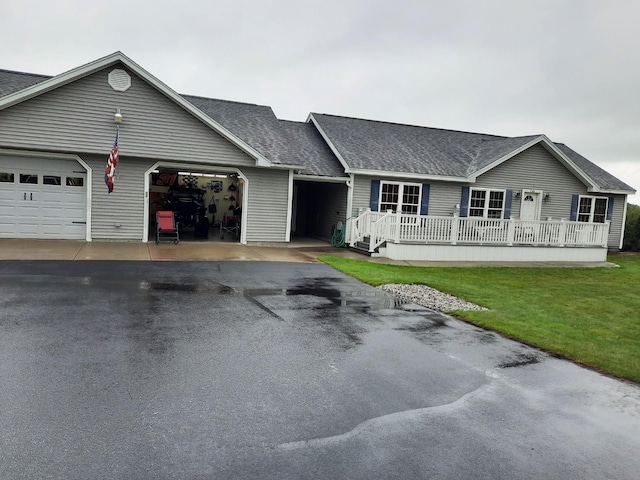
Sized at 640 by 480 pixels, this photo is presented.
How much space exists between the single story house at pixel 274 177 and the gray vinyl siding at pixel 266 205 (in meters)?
0.04

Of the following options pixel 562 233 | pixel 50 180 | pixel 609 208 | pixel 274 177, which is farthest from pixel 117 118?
pixel 609 208

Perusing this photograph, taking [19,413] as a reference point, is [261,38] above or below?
above

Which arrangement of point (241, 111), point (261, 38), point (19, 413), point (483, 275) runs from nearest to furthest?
point (19, 413) → point (483, 275) → point (241, 111) → point (261, 38)

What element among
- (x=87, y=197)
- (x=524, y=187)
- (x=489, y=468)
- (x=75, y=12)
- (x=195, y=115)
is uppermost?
(x=75, y=12)

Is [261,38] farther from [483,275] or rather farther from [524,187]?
[483,275]

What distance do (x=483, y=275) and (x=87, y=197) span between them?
38.9ft

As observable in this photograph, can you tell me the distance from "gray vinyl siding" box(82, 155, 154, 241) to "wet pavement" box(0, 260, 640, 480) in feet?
22.8

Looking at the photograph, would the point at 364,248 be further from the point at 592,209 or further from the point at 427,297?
the point at 592,209

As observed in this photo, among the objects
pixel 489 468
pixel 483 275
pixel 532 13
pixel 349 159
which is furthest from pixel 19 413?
pixel 532 13

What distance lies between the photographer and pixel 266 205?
15.8 meters

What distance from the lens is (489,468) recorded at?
324cm

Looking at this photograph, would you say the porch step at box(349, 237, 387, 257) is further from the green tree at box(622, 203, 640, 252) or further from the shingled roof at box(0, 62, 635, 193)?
the green tree at box(622, 203, 640, 252)

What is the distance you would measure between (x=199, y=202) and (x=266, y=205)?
6.19 metres

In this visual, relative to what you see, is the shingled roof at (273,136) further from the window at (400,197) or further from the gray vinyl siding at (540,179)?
the gray vinyl siding at (540,179)
